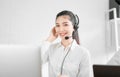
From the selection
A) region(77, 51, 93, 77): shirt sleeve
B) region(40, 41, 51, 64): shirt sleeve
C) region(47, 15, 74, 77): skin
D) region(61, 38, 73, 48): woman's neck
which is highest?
region(47, 15, 74, 77): skin

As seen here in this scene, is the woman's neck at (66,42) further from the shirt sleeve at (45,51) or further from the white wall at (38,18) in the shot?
the white wall at (38,18)

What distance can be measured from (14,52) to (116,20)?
3.54 ft

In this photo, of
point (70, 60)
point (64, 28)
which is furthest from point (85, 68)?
point (64, 28)

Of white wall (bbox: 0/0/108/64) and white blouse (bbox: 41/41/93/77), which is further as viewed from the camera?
white wall (bbox: 0/0/108/64)

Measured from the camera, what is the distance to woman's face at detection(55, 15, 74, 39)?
84 centimetres

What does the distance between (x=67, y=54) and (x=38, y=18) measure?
2.65ft

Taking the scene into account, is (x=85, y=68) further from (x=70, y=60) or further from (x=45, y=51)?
(x=45, y=51)

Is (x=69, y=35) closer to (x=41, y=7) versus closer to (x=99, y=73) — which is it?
(x=99, y=73)

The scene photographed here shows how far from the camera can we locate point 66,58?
842 mm

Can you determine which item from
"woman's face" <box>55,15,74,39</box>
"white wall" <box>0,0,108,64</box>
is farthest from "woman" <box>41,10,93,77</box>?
"white wall" <box>0,0,108,64</box>

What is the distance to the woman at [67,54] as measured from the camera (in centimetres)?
82

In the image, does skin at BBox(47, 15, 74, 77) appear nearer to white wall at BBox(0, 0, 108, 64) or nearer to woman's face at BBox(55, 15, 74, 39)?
woman's face at BBox(55, 15, 74, 39)

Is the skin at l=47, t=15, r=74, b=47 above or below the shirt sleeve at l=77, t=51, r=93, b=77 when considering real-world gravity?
above

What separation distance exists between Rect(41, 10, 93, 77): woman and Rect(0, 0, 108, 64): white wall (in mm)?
727
